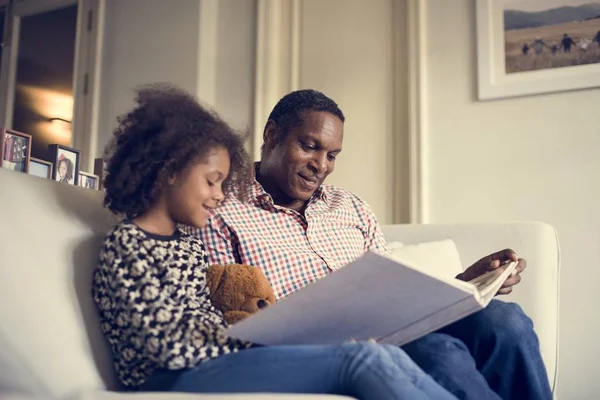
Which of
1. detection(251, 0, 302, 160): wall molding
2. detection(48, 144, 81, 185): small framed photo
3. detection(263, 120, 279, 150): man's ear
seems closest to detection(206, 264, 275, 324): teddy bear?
detection(263, 120, 279, 150): man's ear

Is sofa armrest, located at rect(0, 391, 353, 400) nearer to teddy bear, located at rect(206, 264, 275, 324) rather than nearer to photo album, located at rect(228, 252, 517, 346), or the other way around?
photo album, located at rect(228, 252, 517, 346)

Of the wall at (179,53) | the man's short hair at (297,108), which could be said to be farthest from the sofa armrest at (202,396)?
the wall at (179,53)

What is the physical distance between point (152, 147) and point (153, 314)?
313 millimetres

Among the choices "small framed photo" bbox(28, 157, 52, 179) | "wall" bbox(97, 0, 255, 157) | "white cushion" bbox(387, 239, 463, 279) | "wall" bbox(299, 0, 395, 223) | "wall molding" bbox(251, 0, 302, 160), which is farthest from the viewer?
"wall" bbox(97, 0, 255, 157)

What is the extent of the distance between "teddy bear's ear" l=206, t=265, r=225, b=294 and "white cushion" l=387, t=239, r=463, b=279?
2.01ft

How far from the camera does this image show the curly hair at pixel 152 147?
1018 mm

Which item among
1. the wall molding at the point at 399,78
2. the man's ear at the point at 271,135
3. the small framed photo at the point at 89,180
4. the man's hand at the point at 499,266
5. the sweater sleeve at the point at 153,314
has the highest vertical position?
the wall molding at the point at 399,78

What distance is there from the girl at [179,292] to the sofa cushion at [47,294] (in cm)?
3

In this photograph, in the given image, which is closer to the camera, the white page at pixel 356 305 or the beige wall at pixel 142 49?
the white page at pixel 356 305

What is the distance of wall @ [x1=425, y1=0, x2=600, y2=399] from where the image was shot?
1938 mm

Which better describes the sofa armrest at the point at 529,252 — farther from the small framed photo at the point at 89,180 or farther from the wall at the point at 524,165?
the small framed photo at the point at 89,180

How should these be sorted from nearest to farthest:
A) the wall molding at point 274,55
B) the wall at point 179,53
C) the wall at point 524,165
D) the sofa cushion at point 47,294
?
the sofa cushion at point 47,294
the wall at point 524,165
the wall molding at point 274,55
the wall at point 179,53

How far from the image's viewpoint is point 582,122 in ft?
6.53

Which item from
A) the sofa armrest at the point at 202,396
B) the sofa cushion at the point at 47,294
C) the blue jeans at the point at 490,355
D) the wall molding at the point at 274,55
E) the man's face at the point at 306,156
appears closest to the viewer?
the sofa armrest at the point at 202,396
